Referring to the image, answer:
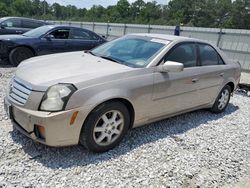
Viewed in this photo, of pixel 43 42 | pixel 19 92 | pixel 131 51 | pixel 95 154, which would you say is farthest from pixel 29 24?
pixel 95 154

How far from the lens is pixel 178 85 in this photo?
3.87m

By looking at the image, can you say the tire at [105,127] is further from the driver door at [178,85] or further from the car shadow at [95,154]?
the driver door at [178,85]

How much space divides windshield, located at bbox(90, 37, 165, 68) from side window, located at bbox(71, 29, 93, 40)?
4.20 meters

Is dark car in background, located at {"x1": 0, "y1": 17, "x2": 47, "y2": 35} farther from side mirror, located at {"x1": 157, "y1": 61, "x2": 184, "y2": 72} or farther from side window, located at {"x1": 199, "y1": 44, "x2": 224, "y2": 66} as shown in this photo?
side mirror, located at {"x1": 157, "y1": 61, "x2": 184, "y2": 72}

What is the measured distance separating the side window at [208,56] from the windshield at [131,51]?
1.02m

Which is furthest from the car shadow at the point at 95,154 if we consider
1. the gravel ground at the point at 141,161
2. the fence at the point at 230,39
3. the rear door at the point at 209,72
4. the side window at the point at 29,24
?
the fence at the point at 230,39

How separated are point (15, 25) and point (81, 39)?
346 centimetres

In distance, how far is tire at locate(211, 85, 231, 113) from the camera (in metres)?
5.02

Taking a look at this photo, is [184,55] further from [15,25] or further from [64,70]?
[15,25]

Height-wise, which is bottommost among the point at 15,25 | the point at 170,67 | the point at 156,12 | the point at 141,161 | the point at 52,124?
the point at 141,161

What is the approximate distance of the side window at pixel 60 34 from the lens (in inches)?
305

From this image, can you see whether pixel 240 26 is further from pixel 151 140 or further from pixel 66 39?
pixel 151 140

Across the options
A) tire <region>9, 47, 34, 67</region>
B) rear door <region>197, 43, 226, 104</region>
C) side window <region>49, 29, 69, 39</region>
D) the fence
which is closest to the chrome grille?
rear door <region>197, 43, 226, 104</region>

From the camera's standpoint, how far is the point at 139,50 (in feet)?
12.7
